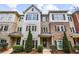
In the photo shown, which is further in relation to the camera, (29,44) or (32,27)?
(32,27)

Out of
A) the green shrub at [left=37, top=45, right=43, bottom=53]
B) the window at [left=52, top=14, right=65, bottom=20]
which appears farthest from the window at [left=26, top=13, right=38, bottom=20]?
the green shrub at [left=37, top=45, right=43, bottom=53]

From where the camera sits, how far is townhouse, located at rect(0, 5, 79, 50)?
5213 mm

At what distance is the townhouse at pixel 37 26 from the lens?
17.1 ft

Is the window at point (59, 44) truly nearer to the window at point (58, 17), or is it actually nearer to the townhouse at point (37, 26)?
the townhouse at point (37, 26)

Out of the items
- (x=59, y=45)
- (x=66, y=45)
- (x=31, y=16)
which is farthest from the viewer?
(x=31, y=16)

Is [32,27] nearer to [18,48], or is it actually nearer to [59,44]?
[18,48]

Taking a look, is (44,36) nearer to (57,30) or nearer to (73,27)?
(57,30)

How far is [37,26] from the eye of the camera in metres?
5.88

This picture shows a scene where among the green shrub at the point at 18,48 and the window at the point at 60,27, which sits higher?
the window at the point at 60,27

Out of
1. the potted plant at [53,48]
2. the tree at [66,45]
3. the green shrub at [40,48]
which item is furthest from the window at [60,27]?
the green shrub at [40,48]

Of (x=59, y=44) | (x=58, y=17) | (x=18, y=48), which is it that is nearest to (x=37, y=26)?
(x=58, y=17)

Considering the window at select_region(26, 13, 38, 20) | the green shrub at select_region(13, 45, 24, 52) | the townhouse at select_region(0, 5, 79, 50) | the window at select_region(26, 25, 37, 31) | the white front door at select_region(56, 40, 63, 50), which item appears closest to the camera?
the green shrub at select_region(13, 45, 24, 52)

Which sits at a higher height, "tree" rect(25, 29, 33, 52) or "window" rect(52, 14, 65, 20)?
"window" rect(52, 14, 65, 20)

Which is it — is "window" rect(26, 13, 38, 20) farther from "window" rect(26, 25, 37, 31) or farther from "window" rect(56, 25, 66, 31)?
"window" rect(56, 25, 66, 31)
